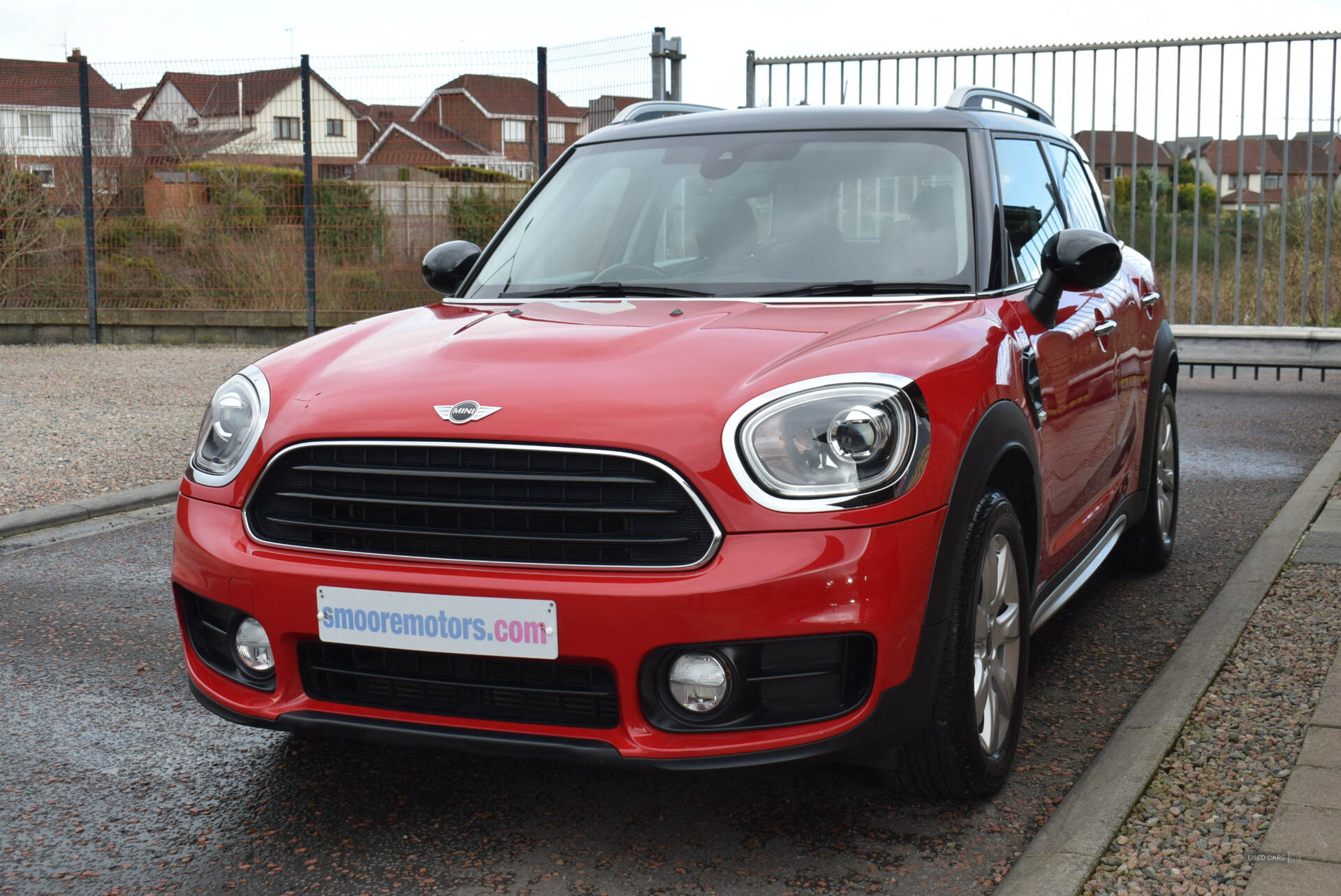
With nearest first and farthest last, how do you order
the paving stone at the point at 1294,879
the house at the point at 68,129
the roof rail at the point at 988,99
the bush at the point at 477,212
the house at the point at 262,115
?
the paving stone at the point at 1294,879 → the roof rail at the point at 988,99 → the bush at the point at 477,212 → the house at the point at 262,115 → the house at the point at 68,129

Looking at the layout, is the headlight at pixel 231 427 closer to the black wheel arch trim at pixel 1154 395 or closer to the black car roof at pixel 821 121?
the black car roof at pixel 821 121

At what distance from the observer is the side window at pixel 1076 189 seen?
4844mm

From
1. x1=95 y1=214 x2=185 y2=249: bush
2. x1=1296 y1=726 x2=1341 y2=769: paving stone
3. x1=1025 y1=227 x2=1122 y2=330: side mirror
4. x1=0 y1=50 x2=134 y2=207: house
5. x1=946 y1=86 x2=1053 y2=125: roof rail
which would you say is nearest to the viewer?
x1=1296 y1=726 x2=1341 y2=769: paving stone

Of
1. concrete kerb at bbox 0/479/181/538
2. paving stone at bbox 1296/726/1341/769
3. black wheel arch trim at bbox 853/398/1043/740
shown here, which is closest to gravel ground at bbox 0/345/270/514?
concrete kerb at bbox 0/479/181/538

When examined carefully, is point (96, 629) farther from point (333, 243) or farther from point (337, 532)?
point (333, 243)

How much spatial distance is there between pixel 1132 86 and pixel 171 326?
33.3 feet

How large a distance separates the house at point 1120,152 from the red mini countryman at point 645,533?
9572 millimetres

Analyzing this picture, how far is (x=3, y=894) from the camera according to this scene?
9.14 feet

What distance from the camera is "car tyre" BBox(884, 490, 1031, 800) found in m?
2.90

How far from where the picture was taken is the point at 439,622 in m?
2.73

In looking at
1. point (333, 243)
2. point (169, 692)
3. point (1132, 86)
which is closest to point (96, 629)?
point (169, 692)

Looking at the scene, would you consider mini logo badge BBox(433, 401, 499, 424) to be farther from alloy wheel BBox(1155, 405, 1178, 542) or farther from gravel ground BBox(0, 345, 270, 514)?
gravel ground BBox(0, 345, 270, 514)

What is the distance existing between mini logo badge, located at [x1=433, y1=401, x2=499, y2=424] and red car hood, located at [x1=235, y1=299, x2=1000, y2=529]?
0.01m

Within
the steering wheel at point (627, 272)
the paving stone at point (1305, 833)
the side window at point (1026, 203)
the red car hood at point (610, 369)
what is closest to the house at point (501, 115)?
the side window at point (1026, 203)
